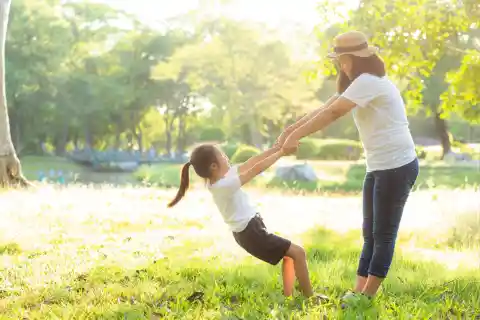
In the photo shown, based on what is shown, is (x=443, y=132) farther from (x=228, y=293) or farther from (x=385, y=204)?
(x=385, y=204)

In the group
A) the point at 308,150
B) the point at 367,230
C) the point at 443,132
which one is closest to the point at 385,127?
the point at 367,230

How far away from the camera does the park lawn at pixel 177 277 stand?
15.8ft

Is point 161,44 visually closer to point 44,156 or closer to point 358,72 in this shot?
point 44,156

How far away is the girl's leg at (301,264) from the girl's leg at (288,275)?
92 mm

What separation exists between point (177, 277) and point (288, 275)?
1336mm

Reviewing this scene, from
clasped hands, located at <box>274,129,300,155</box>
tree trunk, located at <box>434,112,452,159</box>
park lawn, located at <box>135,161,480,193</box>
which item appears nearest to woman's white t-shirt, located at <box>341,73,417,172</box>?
clasped hands, located at <box>274,129,300,155</box>

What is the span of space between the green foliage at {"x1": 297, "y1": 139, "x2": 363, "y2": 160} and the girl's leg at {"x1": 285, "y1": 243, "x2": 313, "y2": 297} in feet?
97.1

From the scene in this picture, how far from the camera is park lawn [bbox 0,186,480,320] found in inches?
190

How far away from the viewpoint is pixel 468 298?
5363 mm

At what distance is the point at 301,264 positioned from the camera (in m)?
4.86

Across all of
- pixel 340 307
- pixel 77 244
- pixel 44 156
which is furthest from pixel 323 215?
pixel 44 156

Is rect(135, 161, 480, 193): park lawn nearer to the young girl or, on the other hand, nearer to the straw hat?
the young girl

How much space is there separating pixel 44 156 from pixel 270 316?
147 feet

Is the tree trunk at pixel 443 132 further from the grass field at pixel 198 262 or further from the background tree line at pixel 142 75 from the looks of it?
the grass field at pixel 198 262
